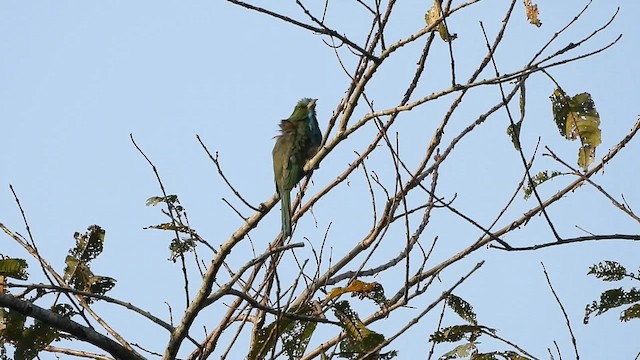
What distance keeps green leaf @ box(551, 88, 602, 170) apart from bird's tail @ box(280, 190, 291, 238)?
2.09 metres

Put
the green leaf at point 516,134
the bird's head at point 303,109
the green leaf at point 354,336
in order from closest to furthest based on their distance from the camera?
1. the green leaf at point 516,134
2. the green leaf at point 354,336
3. the bird's head at point 303,109

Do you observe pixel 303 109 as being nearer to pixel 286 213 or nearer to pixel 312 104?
pixel 312 104

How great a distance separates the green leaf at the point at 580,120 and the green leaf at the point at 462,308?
679 millimetres

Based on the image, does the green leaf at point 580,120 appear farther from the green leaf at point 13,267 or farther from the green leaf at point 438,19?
the green leaf at point 13,267

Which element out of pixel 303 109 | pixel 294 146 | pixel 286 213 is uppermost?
pixel 303 109

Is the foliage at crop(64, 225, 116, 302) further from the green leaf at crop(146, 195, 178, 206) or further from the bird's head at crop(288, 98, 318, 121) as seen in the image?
the bird's head at crop(288, 98, 318, 121)

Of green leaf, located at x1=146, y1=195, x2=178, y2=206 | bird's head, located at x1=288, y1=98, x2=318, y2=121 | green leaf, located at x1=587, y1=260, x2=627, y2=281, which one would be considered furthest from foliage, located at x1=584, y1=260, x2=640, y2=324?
bird's head, located at x1=288, y1=98, x2=318, y2=121

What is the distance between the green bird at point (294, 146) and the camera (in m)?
6.21

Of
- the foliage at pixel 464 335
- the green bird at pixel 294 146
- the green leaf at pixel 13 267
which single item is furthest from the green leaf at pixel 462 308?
the green bird at pixel 294 146

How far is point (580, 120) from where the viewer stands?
2.99 metres

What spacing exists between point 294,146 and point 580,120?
12.7ft

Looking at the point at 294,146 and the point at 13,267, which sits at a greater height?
the point at 294,146

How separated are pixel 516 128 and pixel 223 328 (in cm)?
158

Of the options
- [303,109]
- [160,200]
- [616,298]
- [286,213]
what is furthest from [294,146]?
[616,298]
